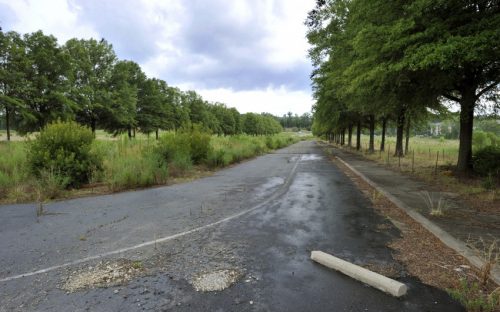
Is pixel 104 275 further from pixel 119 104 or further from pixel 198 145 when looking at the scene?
pixel 119 104

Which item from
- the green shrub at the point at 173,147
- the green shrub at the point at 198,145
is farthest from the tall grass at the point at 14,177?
the green shrub at the point at 198,145

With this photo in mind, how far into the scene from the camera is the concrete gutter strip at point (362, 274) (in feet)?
11.6

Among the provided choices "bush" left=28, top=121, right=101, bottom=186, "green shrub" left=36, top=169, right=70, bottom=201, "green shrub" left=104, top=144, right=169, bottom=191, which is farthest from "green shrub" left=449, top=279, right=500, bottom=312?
"bush" left=28, top=121, right=101, bottom=186

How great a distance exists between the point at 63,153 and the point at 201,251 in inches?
317

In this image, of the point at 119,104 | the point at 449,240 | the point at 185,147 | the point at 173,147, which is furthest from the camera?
the point at 119,104

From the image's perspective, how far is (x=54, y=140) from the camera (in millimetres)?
10602

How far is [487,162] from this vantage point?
11.2 m

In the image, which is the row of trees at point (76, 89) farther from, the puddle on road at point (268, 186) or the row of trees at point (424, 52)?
the row of trees at point (424, 52)

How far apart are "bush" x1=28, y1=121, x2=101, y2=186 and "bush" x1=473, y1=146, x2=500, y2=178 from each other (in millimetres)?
14434

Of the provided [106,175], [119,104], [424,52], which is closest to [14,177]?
[106,175]

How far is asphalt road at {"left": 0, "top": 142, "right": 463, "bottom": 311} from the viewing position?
134 inches

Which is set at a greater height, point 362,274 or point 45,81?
point 45,81

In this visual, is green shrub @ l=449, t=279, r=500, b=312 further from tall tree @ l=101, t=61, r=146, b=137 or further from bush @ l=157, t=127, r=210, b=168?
tall tree @ l=101, t=61, r=146, b=137

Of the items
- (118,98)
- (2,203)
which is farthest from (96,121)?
(2,203)
